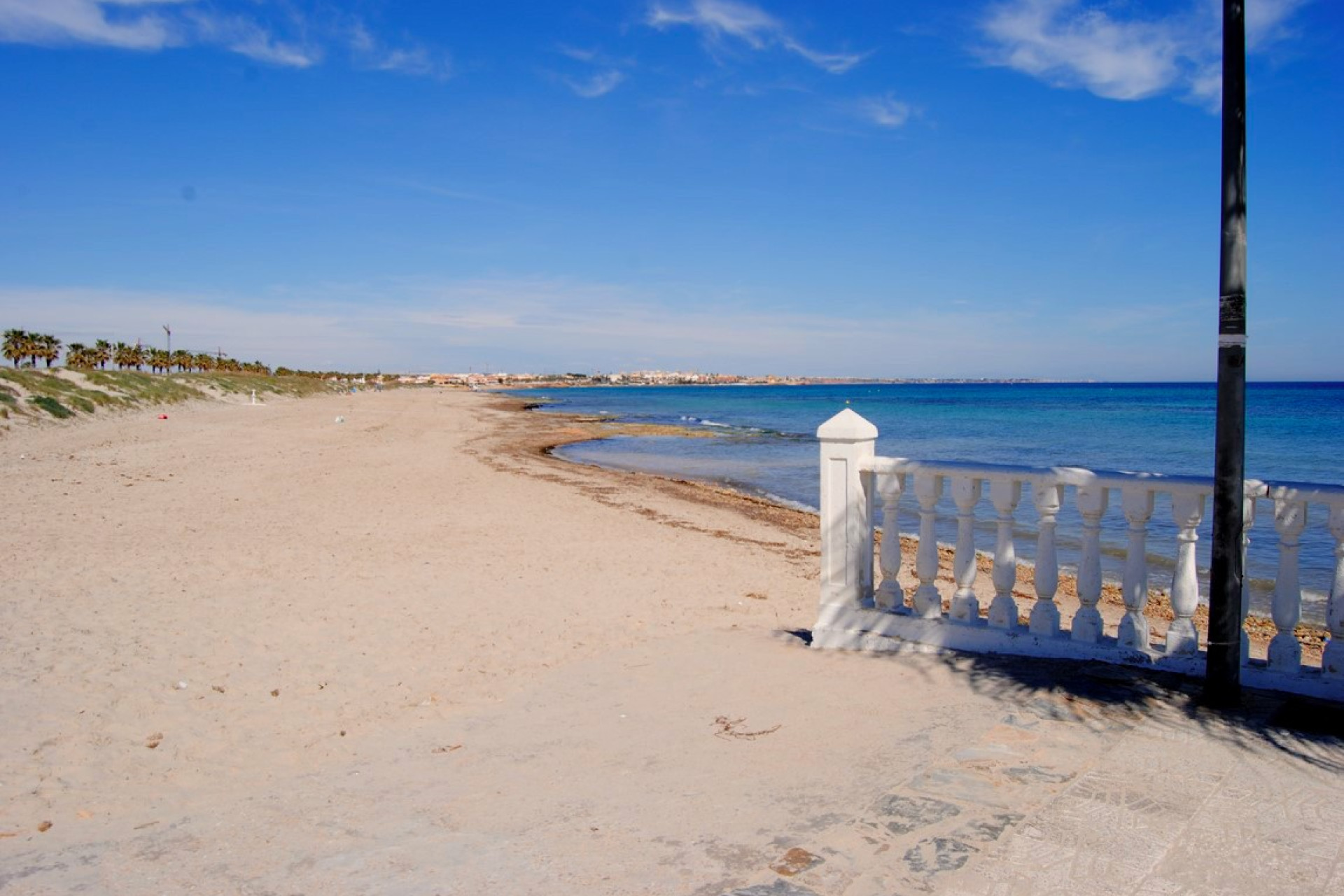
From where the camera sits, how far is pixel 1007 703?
13.1 ft

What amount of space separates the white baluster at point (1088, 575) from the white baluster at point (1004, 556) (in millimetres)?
317

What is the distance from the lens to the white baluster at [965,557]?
4702mm

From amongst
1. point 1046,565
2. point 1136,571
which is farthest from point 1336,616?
point 1046,565

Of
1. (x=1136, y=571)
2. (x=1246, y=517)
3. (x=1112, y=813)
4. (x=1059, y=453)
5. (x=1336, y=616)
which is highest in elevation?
(x=1246, y=517)

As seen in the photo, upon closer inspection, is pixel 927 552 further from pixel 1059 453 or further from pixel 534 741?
pixel 1059 453

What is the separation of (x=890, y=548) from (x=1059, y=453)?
30.3 m

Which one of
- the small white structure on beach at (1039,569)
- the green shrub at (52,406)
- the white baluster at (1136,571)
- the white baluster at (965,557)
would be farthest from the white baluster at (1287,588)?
the green shrub at (52,406)

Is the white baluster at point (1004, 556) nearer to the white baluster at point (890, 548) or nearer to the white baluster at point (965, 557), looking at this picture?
the white baluster at point (965, 557)

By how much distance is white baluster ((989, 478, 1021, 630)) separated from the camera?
4570 mm

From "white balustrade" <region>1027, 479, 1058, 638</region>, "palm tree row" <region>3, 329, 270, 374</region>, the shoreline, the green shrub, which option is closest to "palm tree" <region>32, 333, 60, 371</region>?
"palm tree row" <region>3, 329, 270, 374</region>

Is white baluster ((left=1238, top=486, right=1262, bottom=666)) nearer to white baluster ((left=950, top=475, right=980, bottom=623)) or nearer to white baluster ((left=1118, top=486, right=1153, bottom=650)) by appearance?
white baluster ((left=1118, top=486, right=1153, bottom=650))

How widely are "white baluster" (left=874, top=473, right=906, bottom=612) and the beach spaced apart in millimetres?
406

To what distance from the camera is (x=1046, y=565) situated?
15.1ft

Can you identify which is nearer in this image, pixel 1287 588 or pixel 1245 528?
pixel 1245 528
